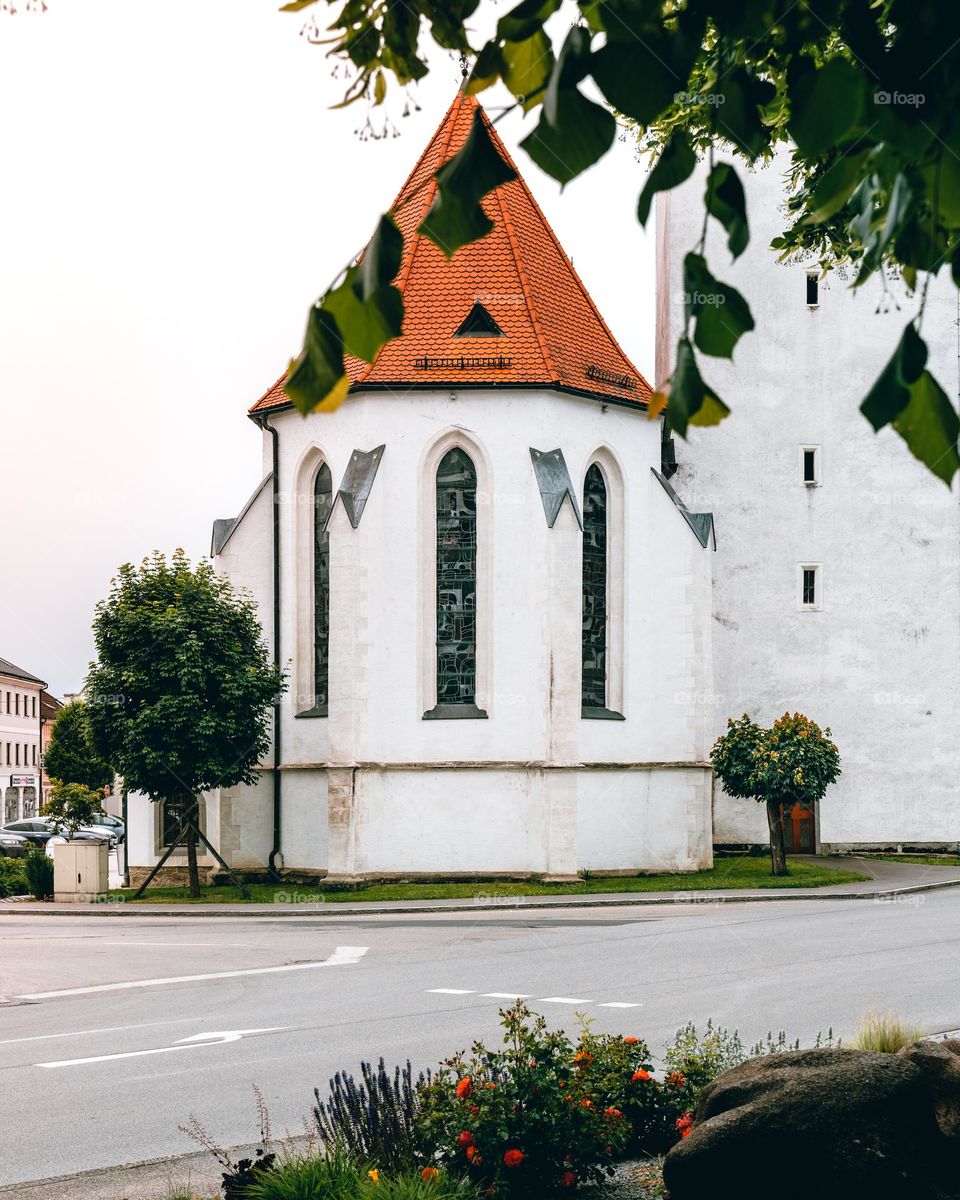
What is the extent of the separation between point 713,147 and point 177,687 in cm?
2449

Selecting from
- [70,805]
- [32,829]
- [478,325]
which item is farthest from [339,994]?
[32,829]

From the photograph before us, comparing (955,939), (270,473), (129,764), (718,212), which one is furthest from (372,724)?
(718,212)

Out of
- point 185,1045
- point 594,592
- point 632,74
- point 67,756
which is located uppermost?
point 594,592

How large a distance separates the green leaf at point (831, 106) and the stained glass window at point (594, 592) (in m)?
26.9

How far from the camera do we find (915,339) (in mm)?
2168

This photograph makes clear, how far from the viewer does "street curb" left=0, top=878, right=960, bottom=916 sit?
77.3 feet

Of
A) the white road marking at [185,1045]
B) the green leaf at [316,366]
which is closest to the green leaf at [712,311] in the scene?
the green leaf at [316,366]

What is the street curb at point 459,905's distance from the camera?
23547mm

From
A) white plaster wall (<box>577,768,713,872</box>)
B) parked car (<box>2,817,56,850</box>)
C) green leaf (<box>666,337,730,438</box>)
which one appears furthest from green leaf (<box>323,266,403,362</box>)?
parked car (<box>2,817,56,850</box>)

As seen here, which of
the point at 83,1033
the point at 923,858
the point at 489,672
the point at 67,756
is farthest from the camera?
the point at 67,756

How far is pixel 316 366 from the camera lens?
216 centimetres

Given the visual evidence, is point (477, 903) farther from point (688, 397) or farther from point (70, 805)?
point (688, 397)

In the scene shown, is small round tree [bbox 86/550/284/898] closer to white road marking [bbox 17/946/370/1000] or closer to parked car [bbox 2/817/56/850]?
white road marking [bbox 17/946/370/1000]

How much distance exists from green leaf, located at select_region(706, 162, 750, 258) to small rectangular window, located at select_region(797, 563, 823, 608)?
110 feet
